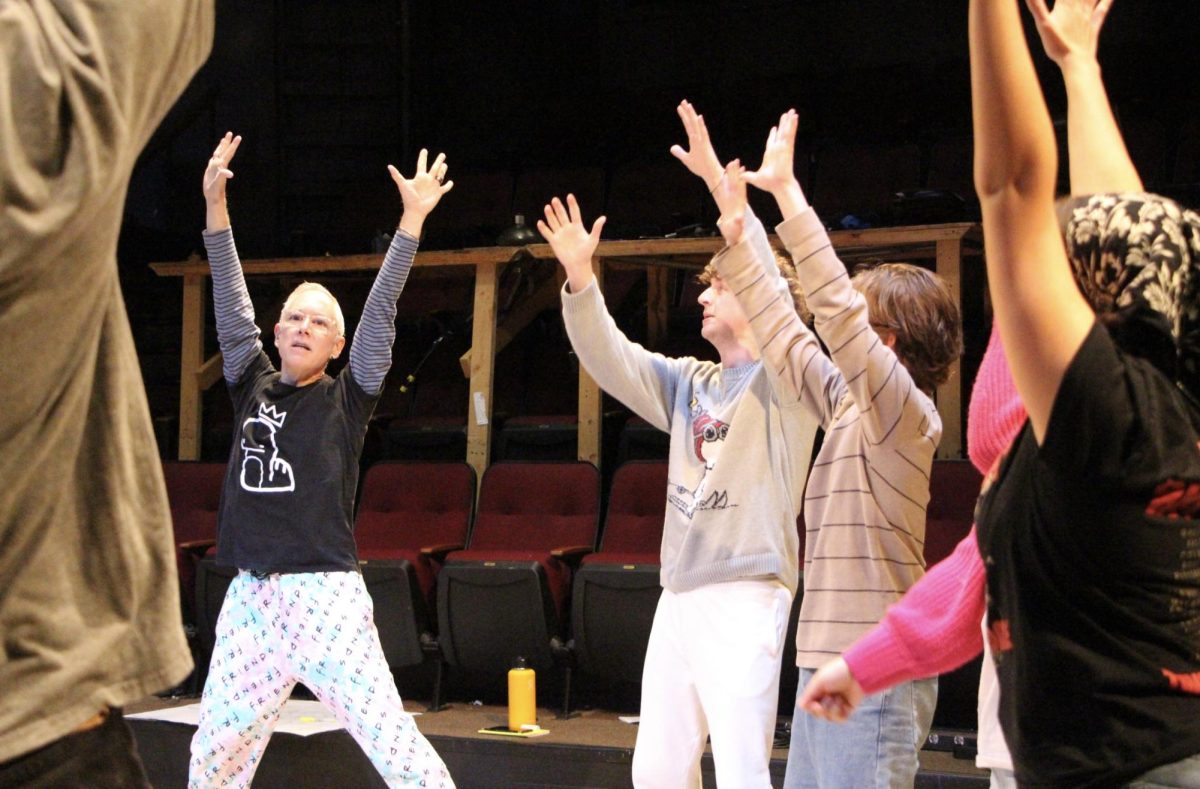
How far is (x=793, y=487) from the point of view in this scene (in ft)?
10.2

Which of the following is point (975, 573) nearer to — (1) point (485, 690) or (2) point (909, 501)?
(2) point (909, 501)

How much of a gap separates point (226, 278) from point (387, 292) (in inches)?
17.2

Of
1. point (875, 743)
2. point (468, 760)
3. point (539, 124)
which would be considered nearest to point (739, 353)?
point (875, 743)

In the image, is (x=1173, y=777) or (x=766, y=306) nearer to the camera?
(x=1173, y=777)

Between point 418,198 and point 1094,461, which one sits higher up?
point 418,198

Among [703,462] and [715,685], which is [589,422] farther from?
[715,685]

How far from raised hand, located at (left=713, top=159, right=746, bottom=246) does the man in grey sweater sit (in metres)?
0.37

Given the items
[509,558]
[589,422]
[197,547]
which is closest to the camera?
[509,558]

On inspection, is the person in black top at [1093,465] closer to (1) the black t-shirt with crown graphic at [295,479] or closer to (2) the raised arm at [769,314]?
(2) the raised arm at [769,314]

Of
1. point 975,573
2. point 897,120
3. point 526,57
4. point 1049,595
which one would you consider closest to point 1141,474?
point 1049,595

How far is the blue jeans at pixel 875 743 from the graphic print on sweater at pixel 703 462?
731mm

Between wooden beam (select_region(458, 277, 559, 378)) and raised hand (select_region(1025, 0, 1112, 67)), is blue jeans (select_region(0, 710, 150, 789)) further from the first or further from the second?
wooden beam (select_region(458, 277, 559, 378))

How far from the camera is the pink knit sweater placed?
1386 millimetres

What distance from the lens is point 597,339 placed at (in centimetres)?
313
